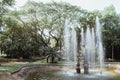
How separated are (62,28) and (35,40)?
5232mm

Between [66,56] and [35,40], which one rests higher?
[35,40]

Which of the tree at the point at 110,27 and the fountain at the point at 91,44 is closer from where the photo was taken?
the fountain at the point at 91,44

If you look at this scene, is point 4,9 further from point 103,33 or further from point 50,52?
point 103,33

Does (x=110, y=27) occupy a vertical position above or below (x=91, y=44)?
above

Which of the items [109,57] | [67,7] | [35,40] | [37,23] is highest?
[67,7]

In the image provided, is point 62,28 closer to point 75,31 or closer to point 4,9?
point 75,31

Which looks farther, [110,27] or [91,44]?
[110,27]

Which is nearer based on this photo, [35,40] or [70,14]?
[70,14]

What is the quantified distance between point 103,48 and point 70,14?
9.01 metres

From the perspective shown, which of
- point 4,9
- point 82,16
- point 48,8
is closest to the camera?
point 4,9

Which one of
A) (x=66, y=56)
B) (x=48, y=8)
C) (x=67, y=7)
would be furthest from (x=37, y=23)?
(x=66, y=56)

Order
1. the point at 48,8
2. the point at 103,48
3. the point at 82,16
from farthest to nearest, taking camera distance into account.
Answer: the point at 103,48, the point at 82,16, the point at 48,8

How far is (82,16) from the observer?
3638 cm

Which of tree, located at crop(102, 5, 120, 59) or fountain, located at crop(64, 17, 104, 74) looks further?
tree, located at crop(102, 5, 120, 59)
